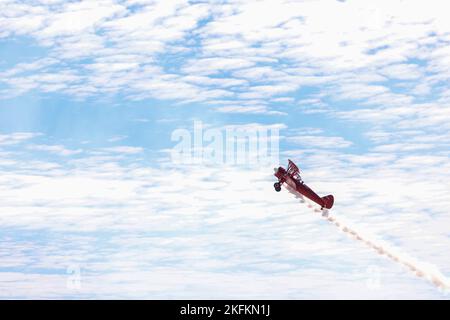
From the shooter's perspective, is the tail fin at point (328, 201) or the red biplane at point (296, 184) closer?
the red biplane at point (296, 184)

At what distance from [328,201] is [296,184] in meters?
11.5

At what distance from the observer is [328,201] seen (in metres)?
129

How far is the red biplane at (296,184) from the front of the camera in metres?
118

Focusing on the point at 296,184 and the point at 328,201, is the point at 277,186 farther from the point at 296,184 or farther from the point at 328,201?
the point at 328,201

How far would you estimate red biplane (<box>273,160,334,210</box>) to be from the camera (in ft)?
386

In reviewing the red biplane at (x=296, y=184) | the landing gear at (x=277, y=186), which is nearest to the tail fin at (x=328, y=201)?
the red biplane at (x=296, y=184)

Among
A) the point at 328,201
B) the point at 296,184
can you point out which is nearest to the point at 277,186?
the point at 296,184

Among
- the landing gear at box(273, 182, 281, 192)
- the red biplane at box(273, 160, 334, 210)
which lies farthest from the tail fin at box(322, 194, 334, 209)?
the landing gear at box(273, 182, 281, 192)

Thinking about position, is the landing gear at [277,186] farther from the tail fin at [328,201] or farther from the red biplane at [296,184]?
the tail fin at [328,201]

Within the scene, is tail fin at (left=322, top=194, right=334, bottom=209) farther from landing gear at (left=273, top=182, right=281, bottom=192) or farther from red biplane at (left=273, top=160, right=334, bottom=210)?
landing gear at (left=273, top=182, right=281, bottom=192)
